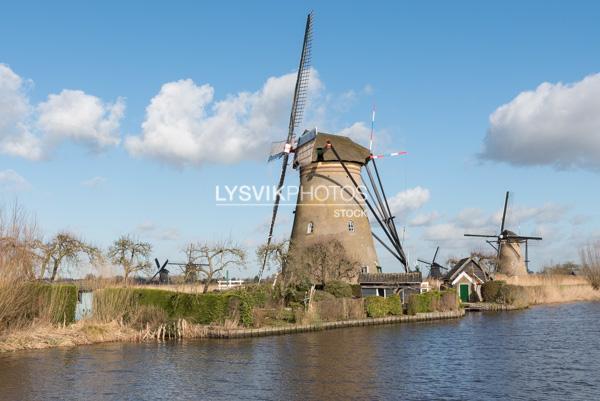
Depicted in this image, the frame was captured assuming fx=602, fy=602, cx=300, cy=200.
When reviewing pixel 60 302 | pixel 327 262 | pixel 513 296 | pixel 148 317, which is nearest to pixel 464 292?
pixel 513 296

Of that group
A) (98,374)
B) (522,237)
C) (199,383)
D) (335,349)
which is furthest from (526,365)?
(522,237)

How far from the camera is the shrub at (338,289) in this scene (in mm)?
27781

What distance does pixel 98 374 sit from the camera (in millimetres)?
14211

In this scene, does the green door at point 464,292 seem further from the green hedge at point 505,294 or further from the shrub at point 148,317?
the shrub at point 148,317

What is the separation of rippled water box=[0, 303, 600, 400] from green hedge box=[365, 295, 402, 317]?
4.35 meters

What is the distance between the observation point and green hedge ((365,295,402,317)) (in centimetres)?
2619

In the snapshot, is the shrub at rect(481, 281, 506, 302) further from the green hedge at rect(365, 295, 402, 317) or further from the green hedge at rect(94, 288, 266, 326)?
the green hedge at rect(94, 288, 266, 326)

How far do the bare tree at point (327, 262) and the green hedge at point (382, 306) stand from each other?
3.63 m

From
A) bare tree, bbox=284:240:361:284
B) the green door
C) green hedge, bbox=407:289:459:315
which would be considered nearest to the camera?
green hedge, bbox=407:289:459:315

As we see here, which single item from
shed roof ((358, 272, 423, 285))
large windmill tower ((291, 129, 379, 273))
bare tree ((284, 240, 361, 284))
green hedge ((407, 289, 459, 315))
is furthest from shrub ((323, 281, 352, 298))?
large windmill tower ((291, 129, 379, 273))

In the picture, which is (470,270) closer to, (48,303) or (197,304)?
(197,304)

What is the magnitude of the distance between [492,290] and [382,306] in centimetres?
1192

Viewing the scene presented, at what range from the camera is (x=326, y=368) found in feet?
48.3

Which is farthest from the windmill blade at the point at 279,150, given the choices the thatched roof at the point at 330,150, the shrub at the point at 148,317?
the shrub at the point at 148,317
